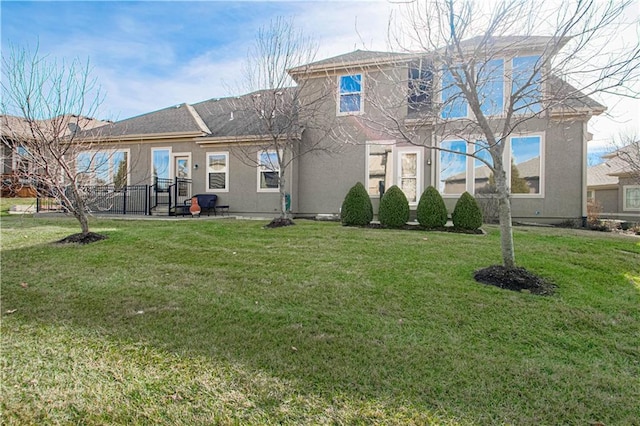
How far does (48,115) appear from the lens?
25.3 feet

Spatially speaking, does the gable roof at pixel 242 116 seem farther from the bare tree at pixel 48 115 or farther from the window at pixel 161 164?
the bare tree at pixel 48 115

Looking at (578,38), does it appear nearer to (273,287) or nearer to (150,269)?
(273,287)

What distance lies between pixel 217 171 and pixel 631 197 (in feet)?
71.7

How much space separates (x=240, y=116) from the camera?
14656 mm

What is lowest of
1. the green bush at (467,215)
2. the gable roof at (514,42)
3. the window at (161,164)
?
the green bush at (467,215)

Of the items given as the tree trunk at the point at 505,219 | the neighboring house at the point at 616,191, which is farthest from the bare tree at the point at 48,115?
the neighboring house at the point at 616,191

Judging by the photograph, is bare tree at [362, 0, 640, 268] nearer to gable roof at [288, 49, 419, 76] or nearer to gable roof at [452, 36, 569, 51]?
Answer: gable roof at [452, 36, 569, 51]

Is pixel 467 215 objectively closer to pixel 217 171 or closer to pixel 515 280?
pixel 515 280

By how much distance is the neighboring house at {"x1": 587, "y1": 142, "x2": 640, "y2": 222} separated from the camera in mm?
18094

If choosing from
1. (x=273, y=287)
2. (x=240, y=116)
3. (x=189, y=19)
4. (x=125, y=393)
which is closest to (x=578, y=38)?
(x=273, y=287)

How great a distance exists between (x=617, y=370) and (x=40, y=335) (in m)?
5.43

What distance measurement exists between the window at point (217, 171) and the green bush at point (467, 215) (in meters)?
8.98

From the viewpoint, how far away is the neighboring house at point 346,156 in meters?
11.1

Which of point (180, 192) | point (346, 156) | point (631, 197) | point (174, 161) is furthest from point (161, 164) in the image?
point (631, 197)
